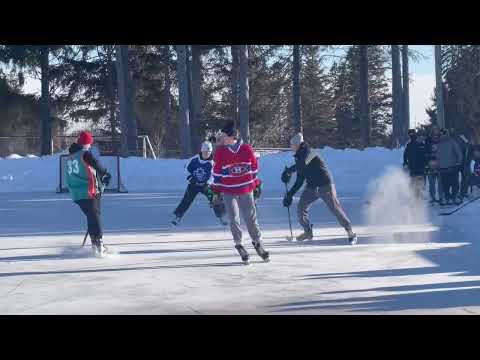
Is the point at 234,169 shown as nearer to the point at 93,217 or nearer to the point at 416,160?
the point at 93,217


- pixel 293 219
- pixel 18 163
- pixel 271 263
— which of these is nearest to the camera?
pixel 271 263

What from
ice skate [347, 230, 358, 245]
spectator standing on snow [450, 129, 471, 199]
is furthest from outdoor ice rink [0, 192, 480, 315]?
spectator standing on snow [450, 129, 471, 199]

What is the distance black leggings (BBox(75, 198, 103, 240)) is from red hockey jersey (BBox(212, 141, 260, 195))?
200 cm

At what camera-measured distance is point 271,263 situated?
1114 cm

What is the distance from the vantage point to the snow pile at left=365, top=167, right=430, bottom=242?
51.4 ft

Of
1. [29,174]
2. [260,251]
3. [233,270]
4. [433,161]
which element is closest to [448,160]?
[433,161]

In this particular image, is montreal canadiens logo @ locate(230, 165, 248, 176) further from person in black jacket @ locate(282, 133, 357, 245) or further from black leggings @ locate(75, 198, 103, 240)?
black leggings @ locate(75, 198, 103, 240)

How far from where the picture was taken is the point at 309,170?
12.8 m

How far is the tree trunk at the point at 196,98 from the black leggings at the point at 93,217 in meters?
32.1

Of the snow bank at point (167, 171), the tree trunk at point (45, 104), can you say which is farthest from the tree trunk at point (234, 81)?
the snow bank at point (167, 171)
